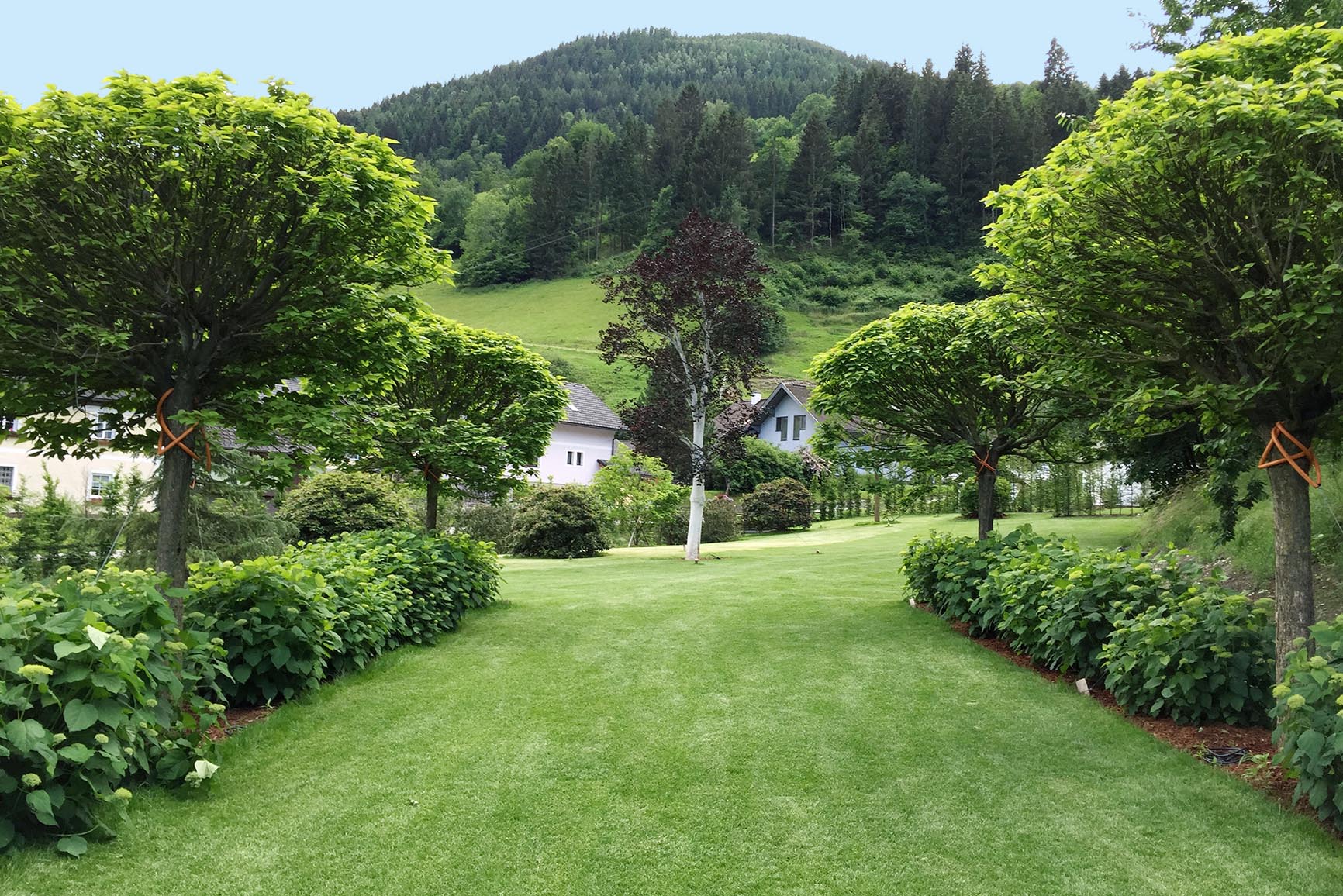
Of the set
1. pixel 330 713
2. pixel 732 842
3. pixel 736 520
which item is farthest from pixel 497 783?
pixel 736 520

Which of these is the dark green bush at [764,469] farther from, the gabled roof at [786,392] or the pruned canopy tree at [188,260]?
the pruned canopy tree at [188,260]

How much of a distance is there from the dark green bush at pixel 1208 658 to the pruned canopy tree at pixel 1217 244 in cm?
50

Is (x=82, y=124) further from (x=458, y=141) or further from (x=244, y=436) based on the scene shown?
(x=458, y=141)

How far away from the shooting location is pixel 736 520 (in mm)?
29375

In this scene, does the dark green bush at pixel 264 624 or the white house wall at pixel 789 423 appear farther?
the white house wall at pixel 789 423

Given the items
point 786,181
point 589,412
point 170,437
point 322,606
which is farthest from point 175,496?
point 786,181

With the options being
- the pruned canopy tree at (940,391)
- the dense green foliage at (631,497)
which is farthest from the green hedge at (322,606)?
the dense green foliage at (631,497)

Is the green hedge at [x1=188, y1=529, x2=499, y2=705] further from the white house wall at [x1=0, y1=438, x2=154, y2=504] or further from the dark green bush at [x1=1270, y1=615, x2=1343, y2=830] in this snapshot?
the white house wall at [x1=0, y1=438, x2=154, y2=504]

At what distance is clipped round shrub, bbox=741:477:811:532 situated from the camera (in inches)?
1240

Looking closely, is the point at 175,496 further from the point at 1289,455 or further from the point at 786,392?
the point at 786,392

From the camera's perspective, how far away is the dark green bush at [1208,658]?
19.5ft

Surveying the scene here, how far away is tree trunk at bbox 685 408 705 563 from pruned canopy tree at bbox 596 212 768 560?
0.9 inches

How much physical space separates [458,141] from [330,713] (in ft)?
386

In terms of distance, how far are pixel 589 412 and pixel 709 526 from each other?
23.6 metres
